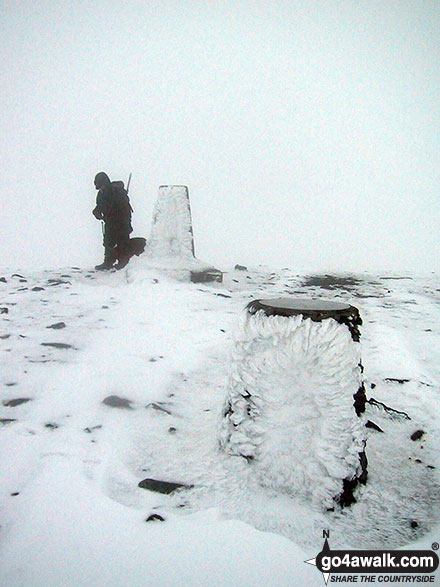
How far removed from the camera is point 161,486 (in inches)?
62.6

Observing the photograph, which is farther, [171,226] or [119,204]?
[119,204]

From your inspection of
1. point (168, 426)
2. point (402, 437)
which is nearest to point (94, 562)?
point (168, 426)

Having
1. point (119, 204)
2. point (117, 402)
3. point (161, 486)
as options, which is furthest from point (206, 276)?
point (161, 486)

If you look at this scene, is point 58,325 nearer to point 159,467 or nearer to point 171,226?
point 159,467

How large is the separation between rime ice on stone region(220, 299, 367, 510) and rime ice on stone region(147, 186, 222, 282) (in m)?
4.72

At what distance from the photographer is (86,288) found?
5340 mm

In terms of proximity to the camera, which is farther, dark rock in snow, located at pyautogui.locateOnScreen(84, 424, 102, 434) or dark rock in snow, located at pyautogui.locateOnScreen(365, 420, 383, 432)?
dark rock in snow, located at pyautogui.locateOnScreen(365, 420, 383, 432)

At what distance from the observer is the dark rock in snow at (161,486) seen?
5.15ft

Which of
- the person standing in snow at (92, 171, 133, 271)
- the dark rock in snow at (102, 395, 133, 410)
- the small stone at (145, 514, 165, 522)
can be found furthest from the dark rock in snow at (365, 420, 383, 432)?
the person standing in snow at (92, 171, 133, 271)

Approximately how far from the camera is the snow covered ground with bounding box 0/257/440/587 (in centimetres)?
123

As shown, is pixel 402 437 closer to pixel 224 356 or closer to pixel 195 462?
pixel 195 462

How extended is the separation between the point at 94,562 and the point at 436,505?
1.35 meters

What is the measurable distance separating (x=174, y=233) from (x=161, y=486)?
532cm

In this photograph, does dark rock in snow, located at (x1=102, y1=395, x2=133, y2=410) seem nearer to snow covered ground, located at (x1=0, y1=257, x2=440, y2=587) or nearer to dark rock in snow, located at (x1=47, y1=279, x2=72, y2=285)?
snow covered ground, located at (x1=0, y1=257, x2=440, y2=587)
